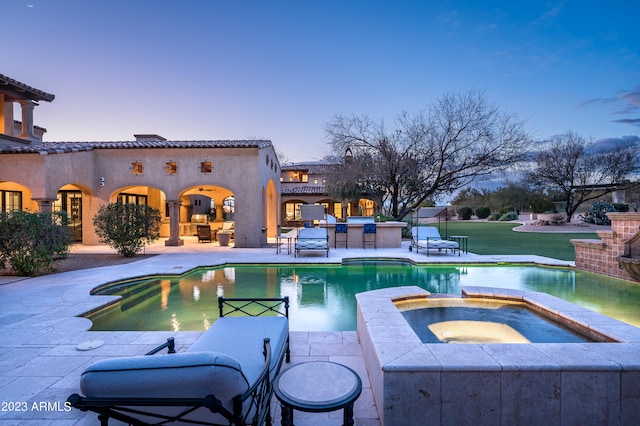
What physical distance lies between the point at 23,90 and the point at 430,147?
2074cm

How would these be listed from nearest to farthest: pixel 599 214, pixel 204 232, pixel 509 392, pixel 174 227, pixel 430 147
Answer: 1. pixel 509 392
2. pixel 174 227
3. pixel 204 232
4. pixel 430 147
5. pixel 599 214

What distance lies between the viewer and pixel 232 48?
16.7 metres

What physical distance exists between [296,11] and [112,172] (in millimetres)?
11602

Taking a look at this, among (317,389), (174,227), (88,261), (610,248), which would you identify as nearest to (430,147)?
(610,248)

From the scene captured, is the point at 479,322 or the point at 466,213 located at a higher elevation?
the point at 466,213

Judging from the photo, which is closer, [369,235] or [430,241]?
[430,241]

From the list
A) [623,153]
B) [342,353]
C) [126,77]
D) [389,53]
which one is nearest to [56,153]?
[126,77]

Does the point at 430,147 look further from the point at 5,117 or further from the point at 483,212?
the point at 483,212

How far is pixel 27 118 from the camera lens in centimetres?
1538

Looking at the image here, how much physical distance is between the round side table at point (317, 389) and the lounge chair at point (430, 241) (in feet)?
33.4

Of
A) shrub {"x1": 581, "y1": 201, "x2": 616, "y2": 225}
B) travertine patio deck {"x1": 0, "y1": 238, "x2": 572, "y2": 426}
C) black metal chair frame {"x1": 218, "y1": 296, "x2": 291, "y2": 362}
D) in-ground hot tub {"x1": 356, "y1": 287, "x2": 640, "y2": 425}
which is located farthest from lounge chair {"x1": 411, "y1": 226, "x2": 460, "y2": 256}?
shrub {"x1": 581, "y1": 201, "x2": 616, "y2": 225}

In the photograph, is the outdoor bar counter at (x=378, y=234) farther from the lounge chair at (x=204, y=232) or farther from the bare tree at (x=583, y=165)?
the bare tree at (x=583, y=165)

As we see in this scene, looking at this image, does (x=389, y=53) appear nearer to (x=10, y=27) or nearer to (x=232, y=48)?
(x=232, y=48)

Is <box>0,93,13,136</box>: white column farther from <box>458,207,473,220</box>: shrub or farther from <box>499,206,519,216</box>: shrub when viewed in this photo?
<box>499,206,519,216</box>: shrub
